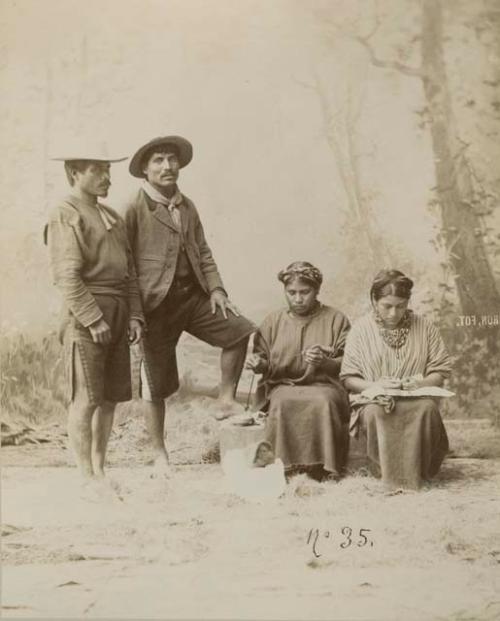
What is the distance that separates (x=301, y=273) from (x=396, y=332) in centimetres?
44

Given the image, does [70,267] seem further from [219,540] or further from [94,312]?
[219,540]

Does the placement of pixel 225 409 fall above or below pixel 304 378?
below

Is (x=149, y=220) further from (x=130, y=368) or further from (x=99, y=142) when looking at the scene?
(x=130, y=368)

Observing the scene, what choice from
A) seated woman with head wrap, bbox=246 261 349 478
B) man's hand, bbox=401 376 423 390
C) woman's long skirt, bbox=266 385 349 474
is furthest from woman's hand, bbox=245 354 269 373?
man's hand, bbox=401 376 423 390

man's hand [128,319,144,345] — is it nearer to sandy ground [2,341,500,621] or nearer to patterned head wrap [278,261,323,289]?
sandy ground [2,341,500,621]

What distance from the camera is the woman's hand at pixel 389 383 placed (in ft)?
10.3

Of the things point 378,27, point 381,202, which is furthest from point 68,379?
point 378,27

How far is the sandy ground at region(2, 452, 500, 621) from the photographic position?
289 centimetres

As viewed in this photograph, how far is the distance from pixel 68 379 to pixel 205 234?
77 cm

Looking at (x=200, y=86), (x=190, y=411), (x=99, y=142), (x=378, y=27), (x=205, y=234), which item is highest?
(x=378, y=27)

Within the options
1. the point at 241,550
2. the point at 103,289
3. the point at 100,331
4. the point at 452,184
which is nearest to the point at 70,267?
the point at 103,289

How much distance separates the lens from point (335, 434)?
123 inches

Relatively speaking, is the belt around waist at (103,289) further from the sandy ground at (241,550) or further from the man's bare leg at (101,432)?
the sandy ground at (241,550)

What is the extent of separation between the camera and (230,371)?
3162 millimetres
